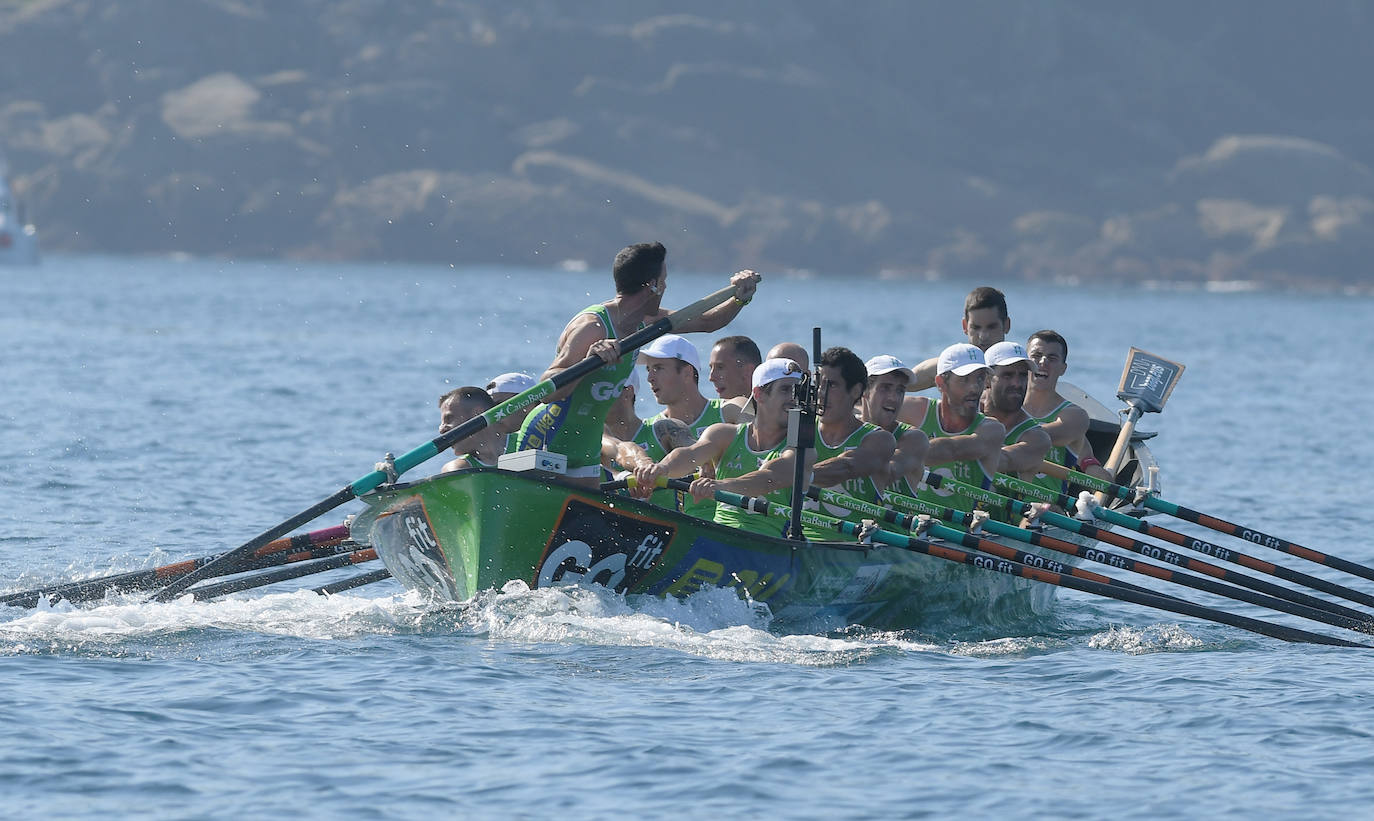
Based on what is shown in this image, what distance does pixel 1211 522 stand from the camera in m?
14.4

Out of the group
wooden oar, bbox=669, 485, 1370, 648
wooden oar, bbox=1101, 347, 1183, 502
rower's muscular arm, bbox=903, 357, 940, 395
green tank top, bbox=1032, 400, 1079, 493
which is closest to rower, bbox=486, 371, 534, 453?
wooden oar, bbox=669, 485, 1370, 648

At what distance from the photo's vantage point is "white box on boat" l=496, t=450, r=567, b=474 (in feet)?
36.9

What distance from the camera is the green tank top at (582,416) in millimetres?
11602

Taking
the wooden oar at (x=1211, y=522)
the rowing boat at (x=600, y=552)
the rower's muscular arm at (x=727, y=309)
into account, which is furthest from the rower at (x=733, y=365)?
the wooden oar at (x=1211, y=522)

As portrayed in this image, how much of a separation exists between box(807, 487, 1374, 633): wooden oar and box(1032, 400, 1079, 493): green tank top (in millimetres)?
1656

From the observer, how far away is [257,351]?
1734 inches

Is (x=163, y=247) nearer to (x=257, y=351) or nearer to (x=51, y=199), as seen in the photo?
(x=51, y=199)

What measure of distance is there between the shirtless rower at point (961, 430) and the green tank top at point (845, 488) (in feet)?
2.32

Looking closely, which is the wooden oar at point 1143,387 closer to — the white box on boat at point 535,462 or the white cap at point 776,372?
the white cap at point 776,372

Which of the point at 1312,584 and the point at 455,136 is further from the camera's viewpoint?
the point at 455,136

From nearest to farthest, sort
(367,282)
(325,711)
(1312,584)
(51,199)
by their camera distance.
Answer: (325,711) → (1312,584) → (367,282) → (51,199)

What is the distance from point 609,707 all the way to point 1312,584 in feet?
20.9

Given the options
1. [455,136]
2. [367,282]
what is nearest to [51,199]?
[455,136]

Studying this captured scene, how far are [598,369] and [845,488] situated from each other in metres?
2.04
